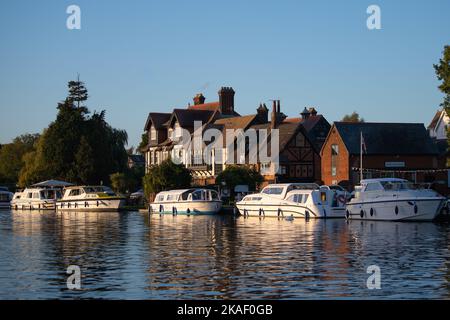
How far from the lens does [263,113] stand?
112 m

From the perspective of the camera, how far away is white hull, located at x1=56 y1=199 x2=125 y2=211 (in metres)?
89.5

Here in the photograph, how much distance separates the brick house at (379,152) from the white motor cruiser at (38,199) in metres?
34.9

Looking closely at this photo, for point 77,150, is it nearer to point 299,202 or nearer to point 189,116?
point 189,116

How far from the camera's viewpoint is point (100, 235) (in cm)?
5119

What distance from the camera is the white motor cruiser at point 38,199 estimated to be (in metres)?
104

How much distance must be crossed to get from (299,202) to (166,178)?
25.6 metres

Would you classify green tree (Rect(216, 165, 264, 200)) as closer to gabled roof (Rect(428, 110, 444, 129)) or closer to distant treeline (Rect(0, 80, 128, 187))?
distant treeline (Rect(0, 80, 128, 187))

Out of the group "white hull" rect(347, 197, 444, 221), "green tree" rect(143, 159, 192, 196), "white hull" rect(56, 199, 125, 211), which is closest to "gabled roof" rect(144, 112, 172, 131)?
"white hull" rect(56, 199, 125, 211)

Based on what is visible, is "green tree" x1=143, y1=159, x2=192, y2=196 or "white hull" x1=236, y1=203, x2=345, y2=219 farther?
"green tree" x1=143, y1=159, x2=192, y2=196

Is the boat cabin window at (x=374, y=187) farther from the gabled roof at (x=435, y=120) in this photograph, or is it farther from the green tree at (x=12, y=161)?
the green tree at (x=12, y=161)

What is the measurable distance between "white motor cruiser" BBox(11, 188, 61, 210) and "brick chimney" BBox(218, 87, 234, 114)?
85.2 ft

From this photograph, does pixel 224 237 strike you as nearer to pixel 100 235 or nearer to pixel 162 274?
pixel 100 235

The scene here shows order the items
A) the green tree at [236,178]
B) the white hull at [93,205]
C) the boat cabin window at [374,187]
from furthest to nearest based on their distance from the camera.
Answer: the white hull at [93,205], the green tree at [236,178], the boat cabin window at [374,187]

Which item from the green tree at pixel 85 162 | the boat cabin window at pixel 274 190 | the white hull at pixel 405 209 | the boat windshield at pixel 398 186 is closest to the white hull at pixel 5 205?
the green tree at pixel 85 162
